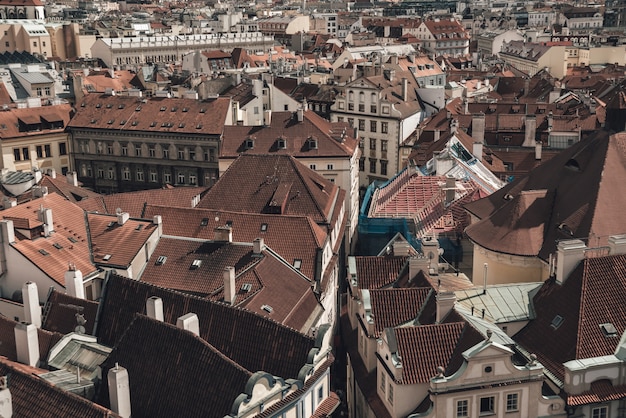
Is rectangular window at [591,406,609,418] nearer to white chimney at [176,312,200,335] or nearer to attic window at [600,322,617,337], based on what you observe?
attic window at [600,322,617,337]

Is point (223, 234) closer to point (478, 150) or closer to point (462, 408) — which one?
point (462, 408)

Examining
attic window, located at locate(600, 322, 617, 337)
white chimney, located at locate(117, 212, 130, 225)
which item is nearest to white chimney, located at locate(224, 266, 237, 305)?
white chimney, located at locate(117, 212, 130, 225)

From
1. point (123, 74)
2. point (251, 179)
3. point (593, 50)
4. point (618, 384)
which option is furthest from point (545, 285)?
point (593, 50)

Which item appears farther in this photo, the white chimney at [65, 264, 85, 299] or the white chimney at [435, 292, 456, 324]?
the white chimney at [65, 264, 85, 299]

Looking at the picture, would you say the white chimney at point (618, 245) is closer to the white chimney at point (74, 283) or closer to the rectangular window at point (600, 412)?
the rectangular window at point (600, 412)

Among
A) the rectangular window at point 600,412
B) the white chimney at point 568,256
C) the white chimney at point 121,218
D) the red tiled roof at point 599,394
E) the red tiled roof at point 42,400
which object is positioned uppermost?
the white chimney at point 568,256

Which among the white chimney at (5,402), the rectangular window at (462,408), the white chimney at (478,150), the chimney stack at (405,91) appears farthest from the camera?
the chimney stack at (405,91)

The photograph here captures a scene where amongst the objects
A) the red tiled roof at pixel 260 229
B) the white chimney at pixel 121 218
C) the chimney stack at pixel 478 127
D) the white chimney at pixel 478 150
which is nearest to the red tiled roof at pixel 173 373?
the red tiled roof at pixel 260 229
